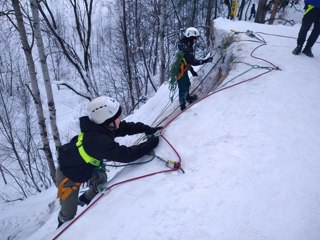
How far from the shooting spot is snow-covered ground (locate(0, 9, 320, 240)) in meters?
2.24

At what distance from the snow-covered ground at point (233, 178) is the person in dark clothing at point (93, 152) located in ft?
0.84

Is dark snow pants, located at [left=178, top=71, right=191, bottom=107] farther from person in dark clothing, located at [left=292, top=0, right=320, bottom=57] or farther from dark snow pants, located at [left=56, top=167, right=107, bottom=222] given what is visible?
dark snow pants, located at [left=56, top=167, right=107, bottom=222]

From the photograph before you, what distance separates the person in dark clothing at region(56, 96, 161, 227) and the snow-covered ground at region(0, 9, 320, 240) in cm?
26

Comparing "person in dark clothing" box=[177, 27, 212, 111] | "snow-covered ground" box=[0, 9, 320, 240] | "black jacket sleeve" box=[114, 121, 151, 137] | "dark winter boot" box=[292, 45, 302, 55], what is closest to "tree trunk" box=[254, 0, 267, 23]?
"dark winter boot" box=[292, 45, 302, 55]

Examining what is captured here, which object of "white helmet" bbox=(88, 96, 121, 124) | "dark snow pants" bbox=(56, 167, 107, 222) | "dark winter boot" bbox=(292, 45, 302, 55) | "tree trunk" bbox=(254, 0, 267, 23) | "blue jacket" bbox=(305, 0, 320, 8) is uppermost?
"blue jacket" bbox=(305, 0, 320, 8)

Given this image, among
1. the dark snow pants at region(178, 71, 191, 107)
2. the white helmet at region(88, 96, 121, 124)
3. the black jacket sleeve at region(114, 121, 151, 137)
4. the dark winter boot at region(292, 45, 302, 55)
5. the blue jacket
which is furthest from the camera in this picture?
Answer: the dark winter boot at region(292, 45, 302, 55)

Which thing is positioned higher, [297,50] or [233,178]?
[297,50]

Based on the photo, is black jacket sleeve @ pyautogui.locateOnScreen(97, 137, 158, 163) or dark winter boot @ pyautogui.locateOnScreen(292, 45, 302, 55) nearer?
black jacket sleeve @ pyautogui.locateOnScreen(97, 137, 158, 163)

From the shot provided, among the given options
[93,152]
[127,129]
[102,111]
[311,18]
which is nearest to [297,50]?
[311,18]

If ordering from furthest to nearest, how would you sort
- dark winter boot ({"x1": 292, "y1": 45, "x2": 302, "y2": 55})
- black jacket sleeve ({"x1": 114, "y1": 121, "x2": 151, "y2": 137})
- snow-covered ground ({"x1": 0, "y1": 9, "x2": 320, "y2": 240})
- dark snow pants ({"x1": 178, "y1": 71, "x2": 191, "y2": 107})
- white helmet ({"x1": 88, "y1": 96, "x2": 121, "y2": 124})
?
dark winter boot ({"x1": 292, "y1": 45, "x2": 302, "y2": 55})
dark snow pants ({"x1": 178, "y1": 71, "x2": 191, "y2": 107})
black jacket sleeve ({"x1": 114, "y1": 121, "x2": 151, "y2": 137})
white helmet ({"x1": 88, "y1": 96, "x2": 121, "y2": 124})
snow-covered ground ({"x1": 0, "y1": 9, "x2": 320, "y2": 240})

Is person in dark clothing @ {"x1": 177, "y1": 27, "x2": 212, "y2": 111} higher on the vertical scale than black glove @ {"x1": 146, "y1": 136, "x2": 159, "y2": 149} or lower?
higher

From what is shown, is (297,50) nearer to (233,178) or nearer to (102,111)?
(233,178)

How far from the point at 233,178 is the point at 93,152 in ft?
4.65

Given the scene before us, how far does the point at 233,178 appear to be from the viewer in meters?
2.64
